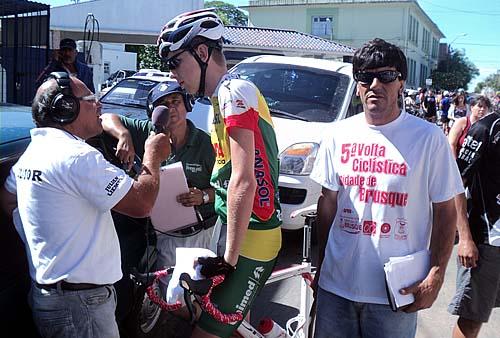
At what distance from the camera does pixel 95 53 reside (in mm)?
16375

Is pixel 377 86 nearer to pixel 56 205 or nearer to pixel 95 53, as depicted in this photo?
pixel 56 205

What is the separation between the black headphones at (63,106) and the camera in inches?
81.5

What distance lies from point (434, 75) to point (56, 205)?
6670 centimetres

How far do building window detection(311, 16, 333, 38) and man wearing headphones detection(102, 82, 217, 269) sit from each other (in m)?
48.2

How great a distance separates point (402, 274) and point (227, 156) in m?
0.87

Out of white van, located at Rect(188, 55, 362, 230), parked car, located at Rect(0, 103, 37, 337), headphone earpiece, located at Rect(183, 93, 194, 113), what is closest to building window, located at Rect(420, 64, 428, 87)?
white van, located at Rect(188, 55, 362, 230)

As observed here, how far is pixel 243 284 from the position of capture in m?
2.31

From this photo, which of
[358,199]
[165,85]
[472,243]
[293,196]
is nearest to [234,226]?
[358,199]

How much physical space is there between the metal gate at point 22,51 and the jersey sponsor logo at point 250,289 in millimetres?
8371

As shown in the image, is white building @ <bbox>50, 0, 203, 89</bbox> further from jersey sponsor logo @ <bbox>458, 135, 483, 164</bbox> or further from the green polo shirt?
jersey sponsor logo @ <bbox>458, 135, 483, 164</bbox>

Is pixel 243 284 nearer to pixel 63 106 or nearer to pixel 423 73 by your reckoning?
pixel 63 106

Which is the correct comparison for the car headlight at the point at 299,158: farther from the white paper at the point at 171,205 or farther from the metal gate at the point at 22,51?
the metal gate at the point at 22,51

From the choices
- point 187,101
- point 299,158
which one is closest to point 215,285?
point 187,101

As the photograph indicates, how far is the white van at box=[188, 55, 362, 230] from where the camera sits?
215 inches
